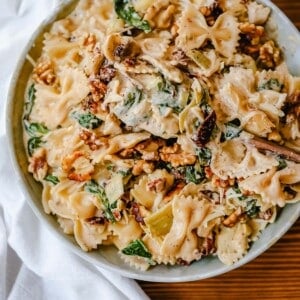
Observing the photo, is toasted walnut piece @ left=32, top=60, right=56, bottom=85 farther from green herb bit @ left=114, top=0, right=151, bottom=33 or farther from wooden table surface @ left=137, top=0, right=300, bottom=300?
wooden table surface @ left=137, top=0, right=300, bottom=300

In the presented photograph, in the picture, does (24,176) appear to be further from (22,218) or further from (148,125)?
(148,125)

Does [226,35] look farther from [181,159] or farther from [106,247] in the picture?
[106,247]

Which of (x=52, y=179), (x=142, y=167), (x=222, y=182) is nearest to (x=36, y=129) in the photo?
(x=52, y=179)

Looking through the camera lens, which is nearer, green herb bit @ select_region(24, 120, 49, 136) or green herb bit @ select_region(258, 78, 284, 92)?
green herb bit @ select_region(258, 78, 284, 92)

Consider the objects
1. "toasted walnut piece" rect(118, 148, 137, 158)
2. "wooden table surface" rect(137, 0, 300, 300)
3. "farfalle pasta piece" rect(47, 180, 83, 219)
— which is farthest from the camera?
"wooden table surface" rect(137, 0, 300, 300)

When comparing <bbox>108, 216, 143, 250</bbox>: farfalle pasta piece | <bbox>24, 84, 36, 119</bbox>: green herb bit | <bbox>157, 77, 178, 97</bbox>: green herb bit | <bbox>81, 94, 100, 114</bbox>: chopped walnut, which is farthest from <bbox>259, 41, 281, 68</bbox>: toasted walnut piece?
<bbox>24, 84, 36, 119</bbox>: green herb bit

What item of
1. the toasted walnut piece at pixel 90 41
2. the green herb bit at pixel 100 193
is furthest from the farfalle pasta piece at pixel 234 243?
the toasted walnut piece at pixel 90 41
